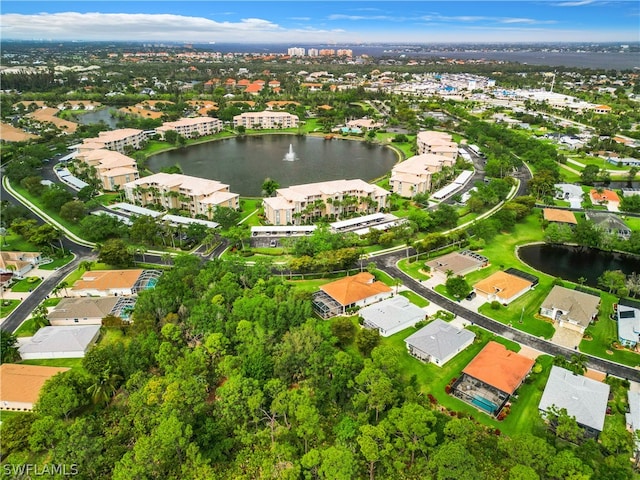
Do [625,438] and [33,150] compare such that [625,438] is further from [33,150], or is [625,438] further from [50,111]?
[50,111]

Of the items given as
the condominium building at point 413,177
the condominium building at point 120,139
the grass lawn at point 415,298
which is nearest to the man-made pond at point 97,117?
the condominium building at point 120,139

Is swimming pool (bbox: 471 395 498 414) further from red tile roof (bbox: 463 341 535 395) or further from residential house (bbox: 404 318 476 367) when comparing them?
residential house (bbox: 404 318 476 367)

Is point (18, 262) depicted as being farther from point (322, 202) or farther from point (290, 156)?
point (290, 156)

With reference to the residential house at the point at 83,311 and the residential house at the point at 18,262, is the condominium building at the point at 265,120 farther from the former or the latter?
the residential house at the point at 83,311

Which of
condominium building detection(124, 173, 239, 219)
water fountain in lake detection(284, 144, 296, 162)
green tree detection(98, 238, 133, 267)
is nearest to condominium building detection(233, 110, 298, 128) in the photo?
water fountain in lake detection(284, 144, 296, 162)

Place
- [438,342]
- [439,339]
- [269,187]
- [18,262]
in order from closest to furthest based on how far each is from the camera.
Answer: [438,342] → [439,339] → [18,262] → [269,187]

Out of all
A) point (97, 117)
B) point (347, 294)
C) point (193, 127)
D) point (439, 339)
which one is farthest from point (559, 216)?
point (97, 117)
